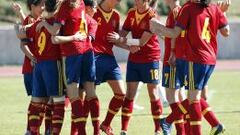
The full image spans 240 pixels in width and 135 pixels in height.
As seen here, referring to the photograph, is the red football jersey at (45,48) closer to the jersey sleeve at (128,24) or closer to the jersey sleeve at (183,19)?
the jersey sleeve at (128,24)

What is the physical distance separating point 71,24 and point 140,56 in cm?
159

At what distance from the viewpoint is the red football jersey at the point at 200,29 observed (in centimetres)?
1034

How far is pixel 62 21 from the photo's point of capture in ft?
35.0

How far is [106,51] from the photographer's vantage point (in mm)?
11930

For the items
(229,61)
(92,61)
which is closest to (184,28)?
(92,61)

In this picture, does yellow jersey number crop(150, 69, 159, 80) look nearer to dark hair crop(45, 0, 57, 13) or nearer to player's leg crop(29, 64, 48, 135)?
player's leg crop(29, 64, 48, 135)

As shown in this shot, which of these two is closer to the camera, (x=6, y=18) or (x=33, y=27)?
(x=33, y=27)

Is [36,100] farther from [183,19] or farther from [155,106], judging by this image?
[183,19]

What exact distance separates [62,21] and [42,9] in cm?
102

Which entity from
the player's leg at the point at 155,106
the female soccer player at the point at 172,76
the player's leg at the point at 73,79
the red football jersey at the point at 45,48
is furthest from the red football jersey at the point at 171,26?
the red football jersey at the point at 45,48

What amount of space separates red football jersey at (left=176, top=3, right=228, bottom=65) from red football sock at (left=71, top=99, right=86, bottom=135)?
1.59 metres

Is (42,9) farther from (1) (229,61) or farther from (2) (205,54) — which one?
(1) (229,61)

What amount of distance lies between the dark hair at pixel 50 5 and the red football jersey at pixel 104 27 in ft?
4.15

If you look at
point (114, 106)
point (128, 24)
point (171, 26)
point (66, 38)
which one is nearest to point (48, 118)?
point (114, 106)
